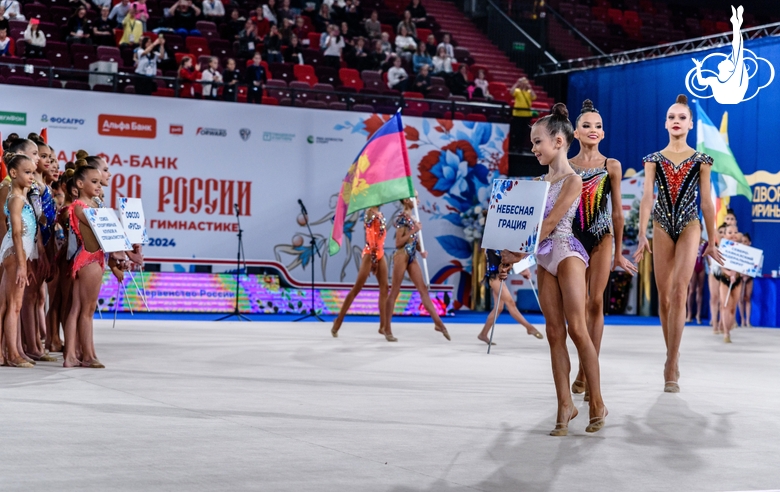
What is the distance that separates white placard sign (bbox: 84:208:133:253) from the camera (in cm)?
762

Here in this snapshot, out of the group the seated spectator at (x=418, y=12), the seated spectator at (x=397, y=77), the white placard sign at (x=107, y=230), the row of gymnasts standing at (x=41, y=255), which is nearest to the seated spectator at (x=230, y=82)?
the seated spectator at (x=397, y=77)

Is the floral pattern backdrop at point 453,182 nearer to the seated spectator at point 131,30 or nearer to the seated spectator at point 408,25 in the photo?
the seated spectator at point 408,25

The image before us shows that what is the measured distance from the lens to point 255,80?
16.9 m

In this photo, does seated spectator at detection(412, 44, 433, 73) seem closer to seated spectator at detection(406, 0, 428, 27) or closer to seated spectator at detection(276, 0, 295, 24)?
seated spectator at detection(406, 0, 428, 27)

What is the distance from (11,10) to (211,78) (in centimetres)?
338

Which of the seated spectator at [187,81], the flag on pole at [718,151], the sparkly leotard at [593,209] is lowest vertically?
the sparkly leotard at [593,209]

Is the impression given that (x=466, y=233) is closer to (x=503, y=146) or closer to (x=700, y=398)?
(x=503, y=146)

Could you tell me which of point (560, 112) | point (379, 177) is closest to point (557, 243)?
point (560, 112)

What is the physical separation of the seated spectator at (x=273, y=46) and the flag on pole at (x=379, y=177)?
5850 mm

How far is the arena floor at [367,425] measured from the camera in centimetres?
391

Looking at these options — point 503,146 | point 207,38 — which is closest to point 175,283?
point 207,38

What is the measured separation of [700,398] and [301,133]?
11182mm

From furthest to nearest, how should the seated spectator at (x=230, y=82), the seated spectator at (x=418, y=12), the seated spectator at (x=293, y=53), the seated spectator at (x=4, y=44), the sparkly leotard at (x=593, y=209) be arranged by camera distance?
1. the seated spectator at (x=418, y=12)
2. the seated spectator at (x=293, y=53)
3. the seated spectator at (x=230, y=82)
4. the seated spectator at (x=4, y=44)
5. the sparkly leotard at (x=593, y=209)

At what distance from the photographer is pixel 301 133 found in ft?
55.6
